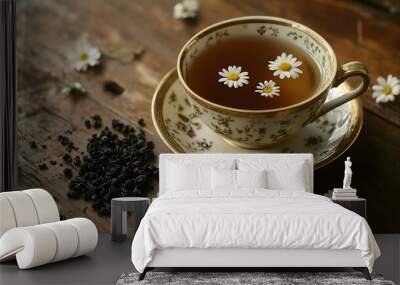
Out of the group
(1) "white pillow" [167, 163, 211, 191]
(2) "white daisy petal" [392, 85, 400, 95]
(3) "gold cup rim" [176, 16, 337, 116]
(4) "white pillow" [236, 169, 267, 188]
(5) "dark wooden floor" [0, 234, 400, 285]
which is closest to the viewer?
(5) "dark wooden floor" [0, 234, 400, 285]

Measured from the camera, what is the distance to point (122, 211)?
4.92 meters

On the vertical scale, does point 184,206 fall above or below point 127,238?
above

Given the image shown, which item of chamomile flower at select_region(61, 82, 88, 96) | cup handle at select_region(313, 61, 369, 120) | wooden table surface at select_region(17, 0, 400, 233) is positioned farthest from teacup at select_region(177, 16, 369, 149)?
chamomile flower at select_region(61, 82, 88, 96)

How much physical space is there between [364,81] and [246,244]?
160cm

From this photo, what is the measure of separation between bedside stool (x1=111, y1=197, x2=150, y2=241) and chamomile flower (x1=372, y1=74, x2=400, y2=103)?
1.96 metres

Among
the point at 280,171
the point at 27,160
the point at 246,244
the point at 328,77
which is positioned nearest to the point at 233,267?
the point at 246,244

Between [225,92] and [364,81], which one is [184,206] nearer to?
[225,92]

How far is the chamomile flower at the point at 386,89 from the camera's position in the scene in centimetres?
518

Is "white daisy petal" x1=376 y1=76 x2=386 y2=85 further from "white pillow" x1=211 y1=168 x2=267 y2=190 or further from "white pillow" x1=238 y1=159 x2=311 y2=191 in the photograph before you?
"white pillow" x1=211 y1=168 x2=267 y2=190

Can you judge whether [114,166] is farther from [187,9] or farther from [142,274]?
[142,274]

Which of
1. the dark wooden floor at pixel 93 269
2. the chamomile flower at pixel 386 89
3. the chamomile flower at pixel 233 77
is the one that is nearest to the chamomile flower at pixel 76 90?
the chamomile flower at pixel 233 77

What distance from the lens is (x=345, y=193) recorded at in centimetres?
488

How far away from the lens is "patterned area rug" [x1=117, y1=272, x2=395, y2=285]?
358 centimetres

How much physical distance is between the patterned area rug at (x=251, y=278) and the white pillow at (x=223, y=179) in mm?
1082
